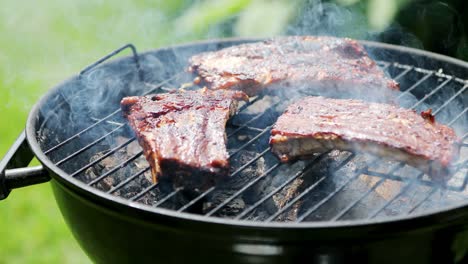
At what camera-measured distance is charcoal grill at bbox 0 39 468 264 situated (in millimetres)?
2018

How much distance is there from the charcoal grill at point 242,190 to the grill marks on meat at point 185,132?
7 cm

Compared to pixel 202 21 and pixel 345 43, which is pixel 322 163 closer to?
pixel 345 43

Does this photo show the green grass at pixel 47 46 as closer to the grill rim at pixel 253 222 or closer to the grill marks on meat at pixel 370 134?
the grill rim at pixel 253 222

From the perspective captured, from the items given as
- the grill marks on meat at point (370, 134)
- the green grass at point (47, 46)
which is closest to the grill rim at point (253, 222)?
the grill marks on meat at point (370, 134)

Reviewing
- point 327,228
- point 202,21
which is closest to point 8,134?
point 202,21

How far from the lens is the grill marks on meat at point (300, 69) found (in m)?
3.04

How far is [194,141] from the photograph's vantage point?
2459 millimetres

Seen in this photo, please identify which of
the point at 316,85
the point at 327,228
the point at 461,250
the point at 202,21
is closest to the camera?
the point at 327,228

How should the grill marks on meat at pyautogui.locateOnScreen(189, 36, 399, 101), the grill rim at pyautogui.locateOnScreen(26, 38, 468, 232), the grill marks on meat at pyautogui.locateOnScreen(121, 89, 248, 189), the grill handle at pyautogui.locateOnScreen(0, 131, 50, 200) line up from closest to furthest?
the grill rim at pyautogui.locateOnScreen(26, 38, 468, 232), the grill marks on meat at pyautogui.locateOnScreen(121, 89, 248, 189), the grill handle at pyautogui.locateOnScreen(0, 131, 50, 200), the grill marks on meat at pyautogui.locateOnScreen(189, 36, 399, 101)

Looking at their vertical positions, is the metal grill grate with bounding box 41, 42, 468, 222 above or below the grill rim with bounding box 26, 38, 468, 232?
below

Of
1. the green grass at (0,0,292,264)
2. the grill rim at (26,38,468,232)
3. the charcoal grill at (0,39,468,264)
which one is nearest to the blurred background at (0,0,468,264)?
the green grass at (0,0,292,264)

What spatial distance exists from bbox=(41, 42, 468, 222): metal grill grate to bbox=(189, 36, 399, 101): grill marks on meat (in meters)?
0.20

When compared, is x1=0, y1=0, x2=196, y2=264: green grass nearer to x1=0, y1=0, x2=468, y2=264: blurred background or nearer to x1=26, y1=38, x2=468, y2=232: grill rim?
x1=0, y1=0, x2=468, y2=264: blurred background

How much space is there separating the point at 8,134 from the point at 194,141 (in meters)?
3.80
